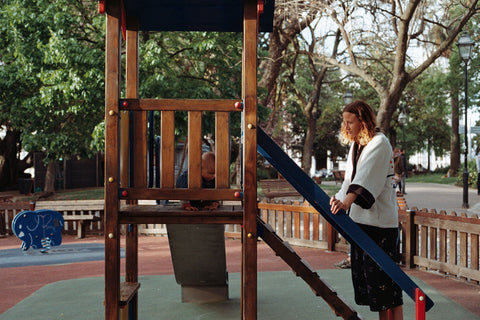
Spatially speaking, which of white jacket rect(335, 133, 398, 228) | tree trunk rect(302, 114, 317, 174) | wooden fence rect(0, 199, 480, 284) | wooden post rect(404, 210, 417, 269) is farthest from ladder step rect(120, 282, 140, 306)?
tree trunk rect(302, 114, 317, 174)

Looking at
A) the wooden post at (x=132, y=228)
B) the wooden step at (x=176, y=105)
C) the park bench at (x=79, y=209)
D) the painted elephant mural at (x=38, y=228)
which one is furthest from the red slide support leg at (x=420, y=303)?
the park bench at (x=79, y=209)

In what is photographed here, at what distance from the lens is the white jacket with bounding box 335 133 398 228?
3705 mm

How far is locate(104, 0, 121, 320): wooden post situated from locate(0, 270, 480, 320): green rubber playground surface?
63.6 inches

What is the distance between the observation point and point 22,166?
3002cm

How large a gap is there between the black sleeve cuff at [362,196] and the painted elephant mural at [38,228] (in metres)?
7.71

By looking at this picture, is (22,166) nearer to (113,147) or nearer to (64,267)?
(64,267)

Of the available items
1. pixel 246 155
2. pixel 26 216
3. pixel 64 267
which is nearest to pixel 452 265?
pixel 246 155

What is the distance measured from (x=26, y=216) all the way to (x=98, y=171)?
75.4ft

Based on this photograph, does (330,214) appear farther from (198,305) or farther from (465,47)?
(465,47)

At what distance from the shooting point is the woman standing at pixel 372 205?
3.71m

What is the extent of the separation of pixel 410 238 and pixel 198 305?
143 inches

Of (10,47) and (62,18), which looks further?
(10,47)

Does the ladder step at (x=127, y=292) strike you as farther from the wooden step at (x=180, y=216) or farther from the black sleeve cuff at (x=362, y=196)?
the black sleeve cuff at (x=362, y=196)

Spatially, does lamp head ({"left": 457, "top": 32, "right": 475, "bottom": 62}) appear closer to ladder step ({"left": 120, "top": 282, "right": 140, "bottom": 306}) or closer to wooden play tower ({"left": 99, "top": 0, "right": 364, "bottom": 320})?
wooden play tower ({"left": 99, "top": 0, "right": 364, "bottom": 320})
